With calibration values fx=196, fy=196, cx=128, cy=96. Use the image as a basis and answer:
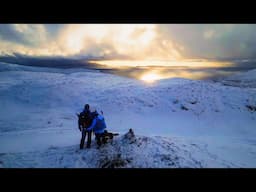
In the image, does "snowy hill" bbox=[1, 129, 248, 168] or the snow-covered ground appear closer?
"snowy hill" bbox=[1, 129, 248, 168]

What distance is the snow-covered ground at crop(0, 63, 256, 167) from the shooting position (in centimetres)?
705

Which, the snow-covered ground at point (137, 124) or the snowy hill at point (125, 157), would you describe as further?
the snow-covered ground at point (137, 124)

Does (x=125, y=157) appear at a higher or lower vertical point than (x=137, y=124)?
lower

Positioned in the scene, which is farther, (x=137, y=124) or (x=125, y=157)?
(x=137, y=124)

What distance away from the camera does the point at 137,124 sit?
44.9 ft

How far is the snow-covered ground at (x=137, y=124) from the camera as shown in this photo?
7055mm

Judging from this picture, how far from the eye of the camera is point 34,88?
66.5 ft
